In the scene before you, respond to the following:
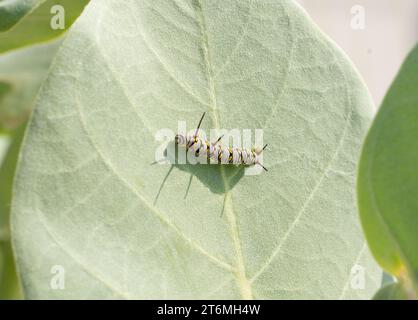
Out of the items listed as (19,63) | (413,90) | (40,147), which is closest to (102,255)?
(40,147)

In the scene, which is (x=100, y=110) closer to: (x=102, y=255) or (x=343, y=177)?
(x=102, y=255)

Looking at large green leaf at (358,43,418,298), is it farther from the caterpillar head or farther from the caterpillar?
the caterpillar head

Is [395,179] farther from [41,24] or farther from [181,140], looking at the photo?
[41,24]

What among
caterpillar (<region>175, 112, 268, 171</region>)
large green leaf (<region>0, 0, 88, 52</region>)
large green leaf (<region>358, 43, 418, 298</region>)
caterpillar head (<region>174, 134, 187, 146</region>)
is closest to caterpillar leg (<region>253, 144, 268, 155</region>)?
caterpillar (<region>175, 112, 268, 171</region>)

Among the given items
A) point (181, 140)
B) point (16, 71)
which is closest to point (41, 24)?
point (16, 71)

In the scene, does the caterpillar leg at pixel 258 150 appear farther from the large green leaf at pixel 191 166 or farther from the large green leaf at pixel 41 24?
the large green leaf at pixel 41 24
